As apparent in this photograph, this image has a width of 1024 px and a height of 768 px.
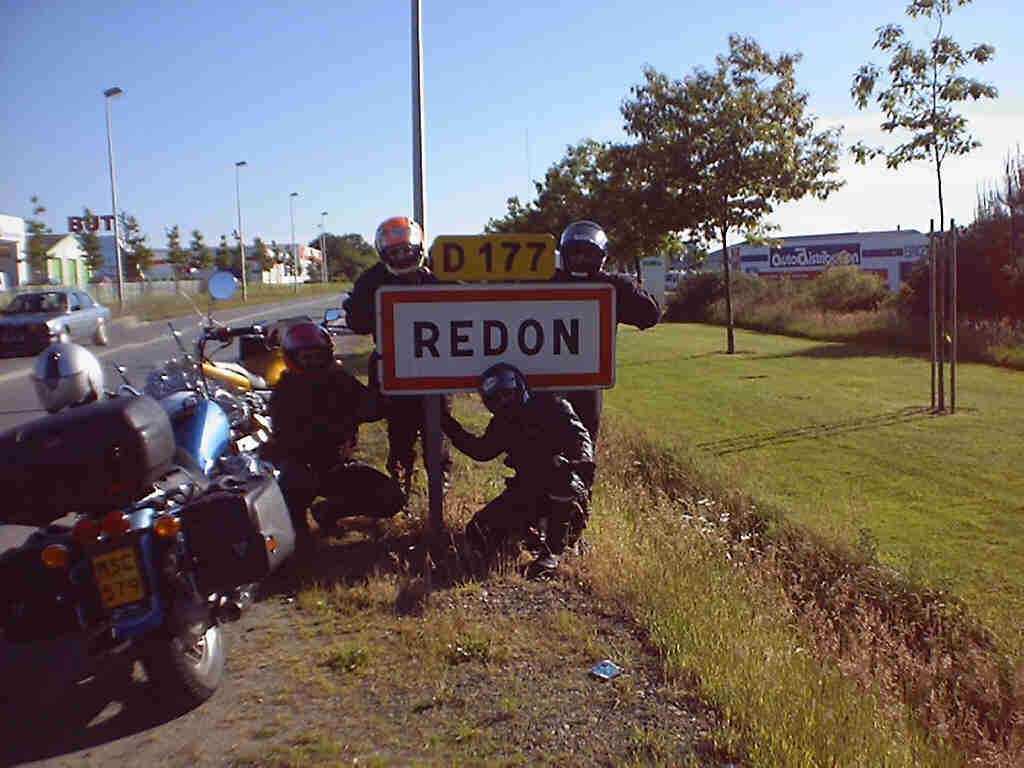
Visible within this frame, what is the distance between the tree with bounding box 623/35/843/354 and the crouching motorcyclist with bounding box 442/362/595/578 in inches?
604

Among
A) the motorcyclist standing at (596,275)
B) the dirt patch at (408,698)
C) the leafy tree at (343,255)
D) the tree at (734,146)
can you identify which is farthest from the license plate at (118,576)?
the leafy tree at (343,255)

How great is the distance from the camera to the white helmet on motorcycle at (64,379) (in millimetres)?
3723

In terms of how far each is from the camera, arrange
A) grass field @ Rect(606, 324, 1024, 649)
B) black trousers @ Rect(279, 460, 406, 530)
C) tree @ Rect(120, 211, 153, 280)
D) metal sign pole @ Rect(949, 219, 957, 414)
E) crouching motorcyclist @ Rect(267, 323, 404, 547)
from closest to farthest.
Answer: black trousers @ Rect(279, 460, 406, 530) < crouching motorcyclist @ Rect(267, 323, 404, 547) < grass field @ Rect(606, 324, 1024, 649) < metal sign pole @ Rect(949, 219, 957, 414) < tree @ Rect(120, 211, 153, 280)

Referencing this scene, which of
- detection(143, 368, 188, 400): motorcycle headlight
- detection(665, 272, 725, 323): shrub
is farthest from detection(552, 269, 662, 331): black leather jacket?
detection(665, 272, 725, 323): shrub

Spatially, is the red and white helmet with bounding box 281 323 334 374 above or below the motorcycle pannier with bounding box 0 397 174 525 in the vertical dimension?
above

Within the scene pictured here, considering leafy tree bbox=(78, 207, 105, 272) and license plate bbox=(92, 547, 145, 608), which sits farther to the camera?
leafy tree bbox=(78, 207, 105, 272)

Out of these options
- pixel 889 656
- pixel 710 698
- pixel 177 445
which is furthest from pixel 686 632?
pixel 177 445

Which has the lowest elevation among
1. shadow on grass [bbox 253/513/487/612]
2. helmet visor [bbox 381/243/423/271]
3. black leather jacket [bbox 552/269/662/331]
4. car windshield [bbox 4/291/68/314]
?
shadow on grass [bbox 253/513/487/612]

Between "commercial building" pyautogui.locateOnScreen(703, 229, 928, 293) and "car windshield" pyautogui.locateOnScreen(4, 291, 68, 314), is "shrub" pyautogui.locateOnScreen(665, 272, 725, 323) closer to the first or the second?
"car windshield" pyautogui.locateOnScreen(4, 291, 68, 314)

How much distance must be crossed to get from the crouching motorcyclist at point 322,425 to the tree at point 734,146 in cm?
1530

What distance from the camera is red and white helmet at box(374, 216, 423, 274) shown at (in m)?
6.00

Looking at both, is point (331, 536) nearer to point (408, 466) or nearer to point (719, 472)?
point (408, 466)

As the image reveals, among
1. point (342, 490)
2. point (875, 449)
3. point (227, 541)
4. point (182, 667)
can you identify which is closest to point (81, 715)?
point (182, 667)

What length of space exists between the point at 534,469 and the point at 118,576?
223 cm
